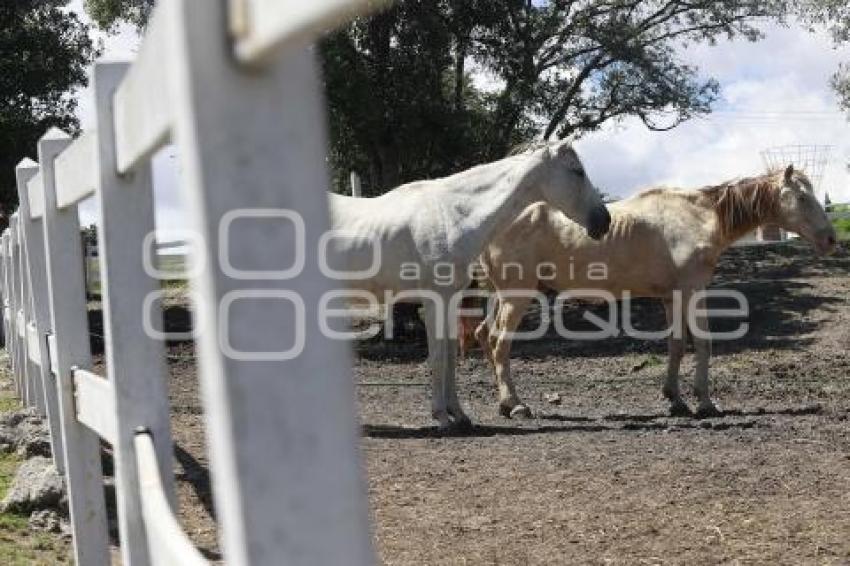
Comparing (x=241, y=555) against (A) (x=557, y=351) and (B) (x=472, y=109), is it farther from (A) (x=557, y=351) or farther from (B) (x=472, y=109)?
(B) (x=472, y=109)

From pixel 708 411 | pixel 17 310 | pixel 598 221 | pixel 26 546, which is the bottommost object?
pixel 708 411

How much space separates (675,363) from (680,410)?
1.50 feet

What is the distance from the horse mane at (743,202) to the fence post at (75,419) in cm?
692

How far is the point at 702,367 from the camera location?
27.3ft

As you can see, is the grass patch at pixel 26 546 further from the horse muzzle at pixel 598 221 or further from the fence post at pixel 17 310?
the horse muzzle at pixel 598 221

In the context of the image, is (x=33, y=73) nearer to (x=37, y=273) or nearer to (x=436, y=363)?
(x=436, y=363)

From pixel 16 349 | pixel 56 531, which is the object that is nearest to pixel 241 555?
pixel 56 531

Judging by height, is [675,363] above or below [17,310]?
below

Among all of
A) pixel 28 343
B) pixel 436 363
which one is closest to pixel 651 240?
pixel 436 363

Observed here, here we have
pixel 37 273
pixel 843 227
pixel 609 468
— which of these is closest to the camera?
pixel 37 273

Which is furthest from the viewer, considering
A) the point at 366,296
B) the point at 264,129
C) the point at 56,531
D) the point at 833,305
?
the point at 833,305

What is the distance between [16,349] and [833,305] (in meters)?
10.1

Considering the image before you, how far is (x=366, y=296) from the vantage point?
799 centimetres

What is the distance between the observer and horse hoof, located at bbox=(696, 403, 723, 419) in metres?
7.98
